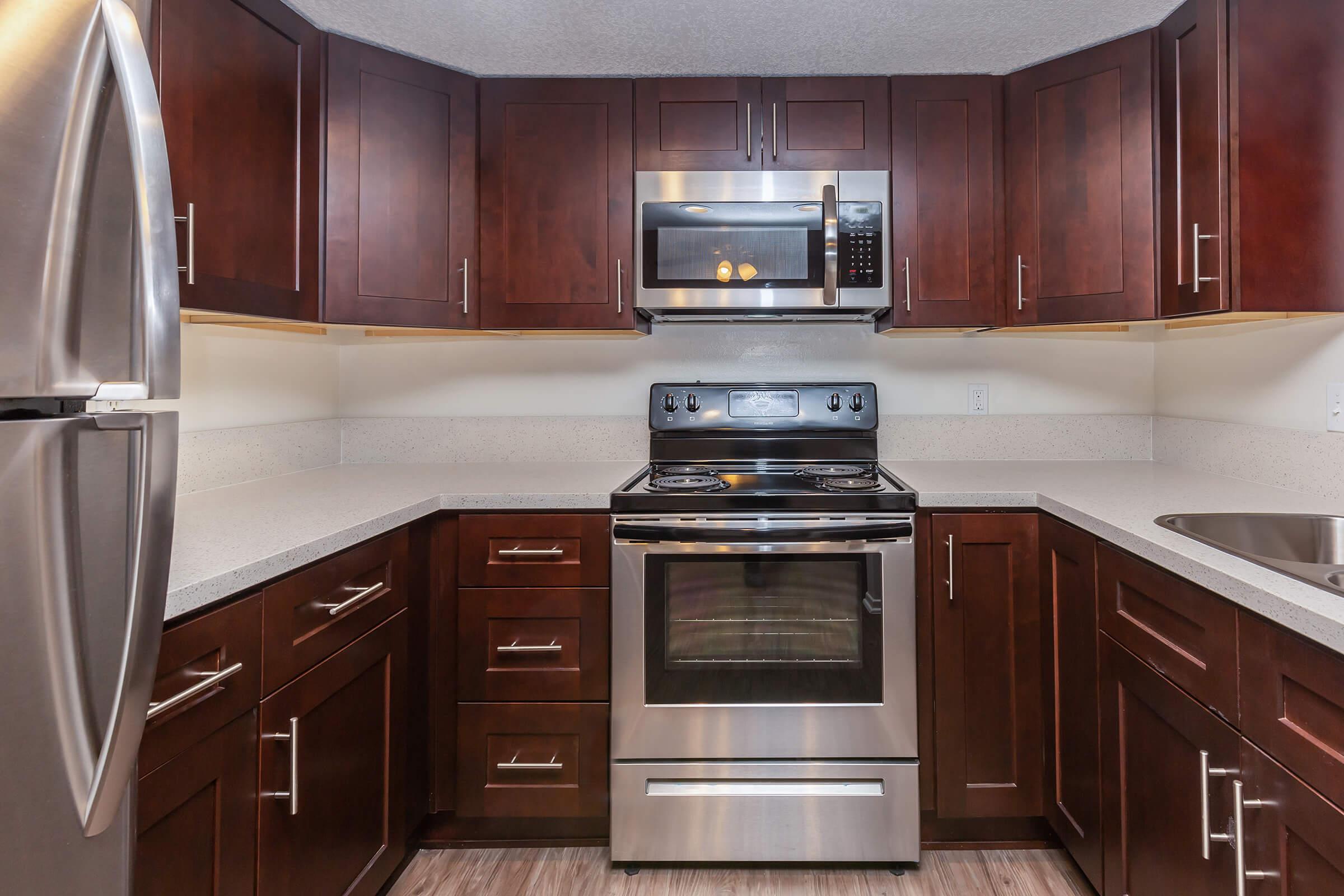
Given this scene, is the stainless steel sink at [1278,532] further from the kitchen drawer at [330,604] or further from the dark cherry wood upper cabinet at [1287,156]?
the kitchen drawer at [330,604]

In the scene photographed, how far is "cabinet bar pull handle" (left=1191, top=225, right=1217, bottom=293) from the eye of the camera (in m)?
1.57

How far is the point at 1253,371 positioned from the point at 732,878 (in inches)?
75.1

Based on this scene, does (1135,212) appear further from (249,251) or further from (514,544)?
(249,251)

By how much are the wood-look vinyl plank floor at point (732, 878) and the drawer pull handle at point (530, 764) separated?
25cm

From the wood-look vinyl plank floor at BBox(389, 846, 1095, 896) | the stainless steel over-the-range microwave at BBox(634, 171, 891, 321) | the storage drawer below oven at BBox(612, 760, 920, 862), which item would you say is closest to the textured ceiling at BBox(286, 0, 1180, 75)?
the stainless steel over-the-range microwave at BBox(634, 171, 891, 321)

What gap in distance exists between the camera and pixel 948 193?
6.72ft

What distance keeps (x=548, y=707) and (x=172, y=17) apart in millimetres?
1687

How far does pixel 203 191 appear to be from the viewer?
1.41 meters

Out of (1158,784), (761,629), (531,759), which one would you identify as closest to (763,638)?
(761,629)

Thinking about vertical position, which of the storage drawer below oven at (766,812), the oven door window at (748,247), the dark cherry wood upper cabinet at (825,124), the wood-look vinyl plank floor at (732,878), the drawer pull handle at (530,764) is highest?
the dark cherry wood upper cabinet at (825,124)

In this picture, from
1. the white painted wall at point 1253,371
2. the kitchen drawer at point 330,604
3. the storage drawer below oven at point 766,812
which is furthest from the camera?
the storage drawer below oven at point 766,812

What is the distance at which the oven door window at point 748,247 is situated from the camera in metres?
2.04

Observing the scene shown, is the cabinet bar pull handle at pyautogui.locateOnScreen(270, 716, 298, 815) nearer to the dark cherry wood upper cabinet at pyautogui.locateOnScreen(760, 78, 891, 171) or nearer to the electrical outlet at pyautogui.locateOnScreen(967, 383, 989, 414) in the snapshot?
the dark cherry wood upper cabinet at pyautogui.locateOnScreen(760, 78, 891, 171)

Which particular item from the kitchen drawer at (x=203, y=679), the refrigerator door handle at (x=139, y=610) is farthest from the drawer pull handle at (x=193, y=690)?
the refrigerator door handle at (x=139, y=610)
